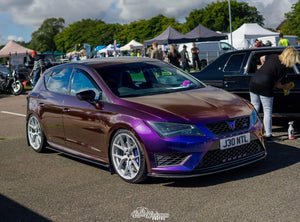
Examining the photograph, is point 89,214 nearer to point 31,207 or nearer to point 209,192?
point 31,207

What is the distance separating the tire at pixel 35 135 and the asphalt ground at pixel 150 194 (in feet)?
2.13

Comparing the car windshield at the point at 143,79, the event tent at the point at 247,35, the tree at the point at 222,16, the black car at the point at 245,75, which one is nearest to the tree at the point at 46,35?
the tree at the point at 222,16

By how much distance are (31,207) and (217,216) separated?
1.90 m

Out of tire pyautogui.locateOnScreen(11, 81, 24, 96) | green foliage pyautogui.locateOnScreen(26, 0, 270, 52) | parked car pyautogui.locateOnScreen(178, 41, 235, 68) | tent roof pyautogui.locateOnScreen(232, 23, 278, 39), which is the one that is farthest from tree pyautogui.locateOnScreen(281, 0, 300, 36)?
tire pyautogui.locateOnScreen(11, 81, 24, 96)

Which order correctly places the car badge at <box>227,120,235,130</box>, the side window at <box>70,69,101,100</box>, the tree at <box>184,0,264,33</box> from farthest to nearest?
the tree at <box>184,0,264,33</box> → the side window at <box>70,69,101,100</box> → the car badge at <box>227,120,235,130</box>

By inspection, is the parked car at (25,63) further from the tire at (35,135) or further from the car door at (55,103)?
the car door at (55,103)

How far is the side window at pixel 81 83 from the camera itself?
5.73m

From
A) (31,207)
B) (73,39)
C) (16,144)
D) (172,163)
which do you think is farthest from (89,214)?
(73,39)

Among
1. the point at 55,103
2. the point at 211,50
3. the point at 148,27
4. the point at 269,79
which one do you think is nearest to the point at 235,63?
the point at 269,79

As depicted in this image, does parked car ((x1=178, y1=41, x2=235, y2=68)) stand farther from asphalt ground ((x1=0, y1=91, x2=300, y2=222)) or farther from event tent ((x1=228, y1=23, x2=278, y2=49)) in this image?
asphalt ground ((x1=0, y1=91, x2=300, y2=222))

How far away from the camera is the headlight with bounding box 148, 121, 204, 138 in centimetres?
456

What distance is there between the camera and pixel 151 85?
18.8 ft

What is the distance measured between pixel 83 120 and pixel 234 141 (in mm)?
1996

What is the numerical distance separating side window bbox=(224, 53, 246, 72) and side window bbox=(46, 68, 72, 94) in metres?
3.47
